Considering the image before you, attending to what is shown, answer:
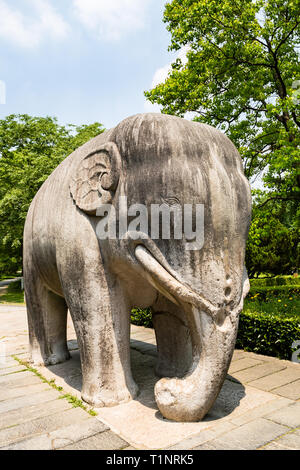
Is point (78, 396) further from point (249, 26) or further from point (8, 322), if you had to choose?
point (249, 26)

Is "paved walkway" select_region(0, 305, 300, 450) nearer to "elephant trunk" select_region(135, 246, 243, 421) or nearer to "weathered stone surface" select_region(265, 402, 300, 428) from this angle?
"weathered stone surface" select_region(265, 402, 300, 428)

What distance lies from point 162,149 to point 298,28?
28.6 feet

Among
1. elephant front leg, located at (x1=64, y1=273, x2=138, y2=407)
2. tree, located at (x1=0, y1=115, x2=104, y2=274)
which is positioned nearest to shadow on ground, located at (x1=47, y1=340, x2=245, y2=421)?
elephant front leg, located at (x1=64, y1=273, x2=138, y2=407)

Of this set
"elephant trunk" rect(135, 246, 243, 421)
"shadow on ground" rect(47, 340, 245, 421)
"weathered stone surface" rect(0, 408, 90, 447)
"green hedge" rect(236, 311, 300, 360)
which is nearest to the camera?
"elephant trunk" rect(135, 246, 243, 421)

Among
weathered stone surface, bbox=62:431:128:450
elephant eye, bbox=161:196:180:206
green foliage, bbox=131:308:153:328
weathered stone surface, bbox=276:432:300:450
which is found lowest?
green foliage, bbox=131:308:153:328

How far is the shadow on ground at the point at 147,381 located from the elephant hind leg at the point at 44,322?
7.0 inches

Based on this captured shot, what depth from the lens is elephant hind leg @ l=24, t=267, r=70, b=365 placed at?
4504 mm

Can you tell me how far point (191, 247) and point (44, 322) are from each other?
2638 mm

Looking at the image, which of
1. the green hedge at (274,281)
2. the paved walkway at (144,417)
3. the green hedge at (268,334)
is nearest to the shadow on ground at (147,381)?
the paved walkway at (144,417)

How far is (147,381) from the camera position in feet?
13.3

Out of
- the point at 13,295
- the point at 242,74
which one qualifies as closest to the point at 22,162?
the point at 13,295

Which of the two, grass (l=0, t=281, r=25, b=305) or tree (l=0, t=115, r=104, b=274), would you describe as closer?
tree (l=0, t=115, r=104, b=274)

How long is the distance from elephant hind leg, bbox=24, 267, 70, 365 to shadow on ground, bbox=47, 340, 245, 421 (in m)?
0.18
